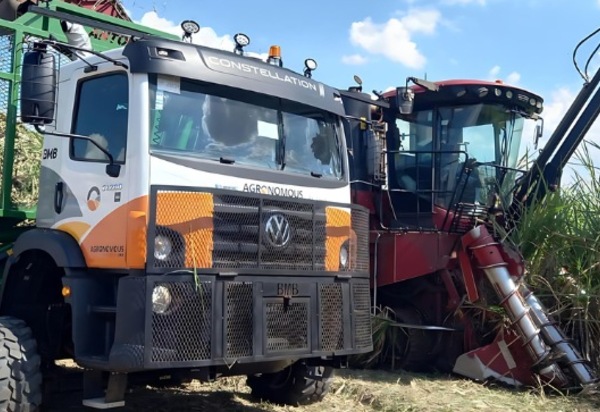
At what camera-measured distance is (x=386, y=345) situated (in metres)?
8.65

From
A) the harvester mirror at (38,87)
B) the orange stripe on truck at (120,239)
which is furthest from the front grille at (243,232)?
the harvester mirror at (38,87)

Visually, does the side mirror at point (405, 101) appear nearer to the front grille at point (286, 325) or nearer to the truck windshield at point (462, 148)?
the truck windshield at point (462, 148)

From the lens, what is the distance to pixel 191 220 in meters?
4.98

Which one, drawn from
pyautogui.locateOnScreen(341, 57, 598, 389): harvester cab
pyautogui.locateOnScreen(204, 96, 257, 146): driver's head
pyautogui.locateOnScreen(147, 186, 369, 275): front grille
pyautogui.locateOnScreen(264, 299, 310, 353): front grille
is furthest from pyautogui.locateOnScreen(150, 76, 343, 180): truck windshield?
pyautogui.locateOnScreen(264, 299, 310, 353): front grille

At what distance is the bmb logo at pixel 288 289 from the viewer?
17.5 feet

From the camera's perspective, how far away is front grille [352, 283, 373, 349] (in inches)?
231

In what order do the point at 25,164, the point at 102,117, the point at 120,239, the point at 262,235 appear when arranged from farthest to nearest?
the point at 25,164 → the point at 102,117 → the point at 262,235 → the point at 120,239

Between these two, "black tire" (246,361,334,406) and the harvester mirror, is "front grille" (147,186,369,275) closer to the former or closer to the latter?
the harvester mirror

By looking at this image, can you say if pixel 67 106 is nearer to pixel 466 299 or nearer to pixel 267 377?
pixel 267 377

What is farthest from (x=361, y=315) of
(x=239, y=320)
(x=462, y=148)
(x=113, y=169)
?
(x=462, y=148)

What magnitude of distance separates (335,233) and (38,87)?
2.44m

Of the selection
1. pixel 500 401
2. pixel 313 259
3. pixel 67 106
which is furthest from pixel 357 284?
pixel 67 106

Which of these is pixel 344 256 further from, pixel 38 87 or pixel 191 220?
pixel 38 87

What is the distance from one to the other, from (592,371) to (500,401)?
108cm
